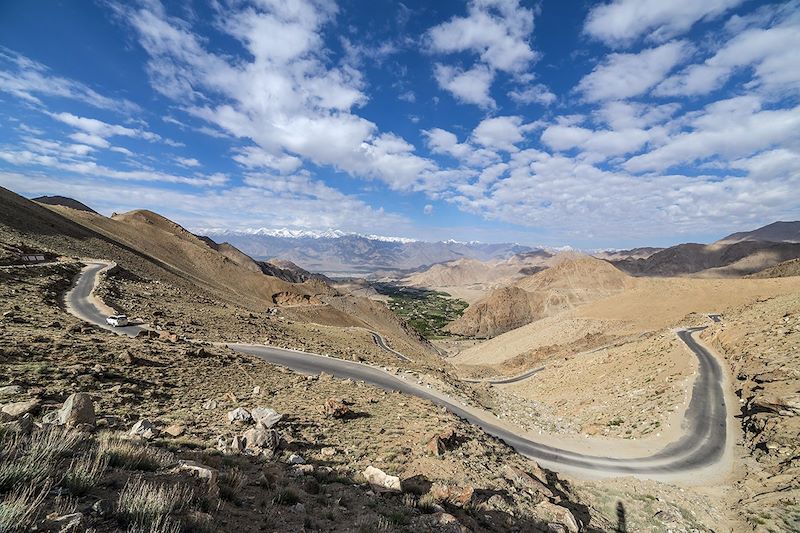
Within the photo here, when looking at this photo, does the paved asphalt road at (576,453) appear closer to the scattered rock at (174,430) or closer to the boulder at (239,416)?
the boulder at (239,416)

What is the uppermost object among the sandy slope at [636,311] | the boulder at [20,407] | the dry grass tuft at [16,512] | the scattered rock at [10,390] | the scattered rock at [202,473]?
the sandy slope at [636,311]

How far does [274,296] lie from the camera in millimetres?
86688

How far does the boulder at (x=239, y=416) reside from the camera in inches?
547

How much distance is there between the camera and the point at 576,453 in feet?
77.6

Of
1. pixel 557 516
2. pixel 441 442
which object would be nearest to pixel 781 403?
pixel 557 516

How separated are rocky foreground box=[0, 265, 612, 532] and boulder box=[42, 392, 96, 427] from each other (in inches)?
1.4

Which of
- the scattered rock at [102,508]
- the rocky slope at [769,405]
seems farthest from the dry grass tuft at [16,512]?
the rocky slope at [769,405]

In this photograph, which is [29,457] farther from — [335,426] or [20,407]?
[335,426]

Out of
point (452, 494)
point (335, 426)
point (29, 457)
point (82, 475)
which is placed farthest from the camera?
point (335, 426)

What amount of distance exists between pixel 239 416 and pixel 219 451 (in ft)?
11.5

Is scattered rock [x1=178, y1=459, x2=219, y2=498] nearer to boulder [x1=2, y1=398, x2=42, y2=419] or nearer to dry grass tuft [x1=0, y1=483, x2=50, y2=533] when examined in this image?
dry grass tuft [x1=0, y1=483, x2=50, y2=533]

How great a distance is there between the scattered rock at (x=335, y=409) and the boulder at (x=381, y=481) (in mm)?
5920

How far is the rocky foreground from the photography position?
559 centimetres

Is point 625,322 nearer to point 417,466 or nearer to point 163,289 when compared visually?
point 417,466
